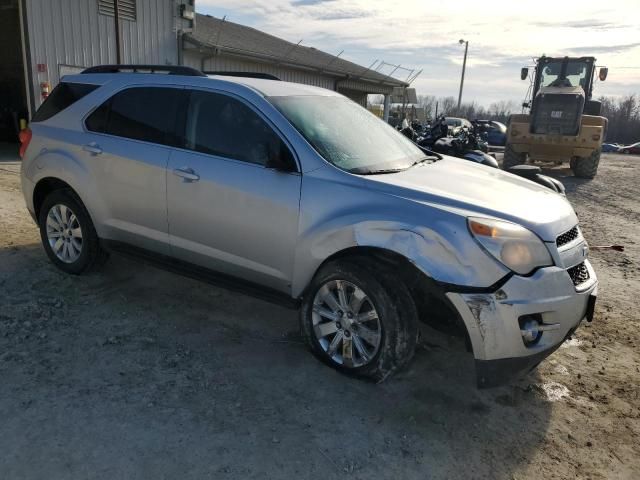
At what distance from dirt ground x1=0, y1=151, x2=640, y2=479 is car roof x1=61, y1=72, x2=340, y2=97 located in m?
1.77

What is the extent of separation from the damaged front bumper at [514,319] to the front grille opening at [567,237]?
213 mm

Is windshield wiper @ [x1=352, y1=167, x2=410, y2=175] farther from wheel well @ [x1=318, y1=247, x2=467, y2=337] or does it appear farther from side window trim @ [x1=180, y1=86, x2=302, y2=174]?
wheel well @ [x1=318, y1=247, x2=467, y2=337]

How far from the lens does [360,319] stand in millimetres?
3268

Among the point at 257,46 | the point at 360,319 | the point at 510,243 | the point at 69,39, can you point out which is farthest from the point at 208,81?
the point at 257,46

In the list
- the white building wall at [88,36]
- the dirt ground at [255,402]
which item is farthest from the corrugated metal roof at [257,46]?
the dirt ground at [255,402]

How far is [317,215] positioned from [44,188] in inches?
118

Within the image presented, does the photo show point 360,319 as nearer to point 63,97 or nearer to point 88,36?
point 63,97

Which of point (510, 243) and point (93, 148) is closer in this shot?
point (510, 243)

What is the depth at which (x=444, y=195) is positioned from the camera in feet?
10.4

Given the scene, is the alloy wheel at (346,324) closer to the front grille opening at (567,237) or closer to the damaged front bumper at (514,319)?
the damaged front bumper at (514,319)

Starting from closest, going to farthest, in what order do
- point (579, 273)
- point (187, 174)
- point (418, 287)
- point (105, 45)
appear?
point (418, 287) < point (579, 273) < point (187, 174) < point (105, 45)

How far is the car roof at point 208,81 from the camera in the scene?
390cm

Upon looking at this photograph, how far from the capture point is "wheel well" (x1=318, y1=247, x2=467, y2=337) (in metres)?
3.08

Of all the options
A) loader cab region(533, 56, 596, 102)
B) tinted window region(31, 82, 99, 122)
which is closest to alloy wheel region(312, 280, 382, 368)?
tinted window region(31, 82, 99, 122)
